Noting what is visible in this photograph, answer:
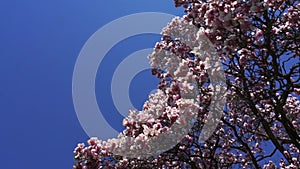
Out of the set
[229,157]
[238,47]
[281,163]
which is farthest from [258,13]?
[281,163]

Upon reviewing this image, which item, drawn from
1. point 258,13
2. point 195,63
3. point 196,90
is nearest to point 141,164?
point 196,90

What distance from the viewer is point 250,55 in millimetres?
7168

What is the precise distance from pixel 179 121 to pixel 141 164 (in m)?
1.42

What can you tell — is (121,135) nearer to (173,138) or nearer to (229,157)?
(173,138)

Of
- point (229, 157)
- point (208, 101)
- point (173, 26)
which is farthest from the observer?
point (229, 157)

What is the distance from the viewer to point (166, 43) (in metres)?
9.20

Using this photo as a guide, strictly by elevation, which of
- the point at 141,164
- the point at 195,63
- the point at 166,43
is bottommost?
the point at 141,164

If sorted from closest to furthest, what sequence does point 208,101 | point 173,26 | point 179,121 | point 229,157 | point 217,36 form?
1. point 179,121
2. point 217,36
3. point 208,101
4. point 173,26
5. point 229,157

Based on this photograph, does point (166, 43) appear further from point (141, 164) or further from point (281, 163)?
point (281, 163)

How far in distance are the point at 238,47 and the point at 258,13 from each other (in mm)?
842

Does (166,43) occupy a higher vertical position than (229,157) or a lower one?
higher

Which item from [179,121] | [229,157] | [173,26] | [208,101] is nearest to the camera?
[179,121]

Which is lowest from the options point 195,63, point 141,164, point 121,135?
point 141,164

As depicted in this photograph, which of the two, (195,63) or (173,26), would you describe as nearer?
(195,63)
